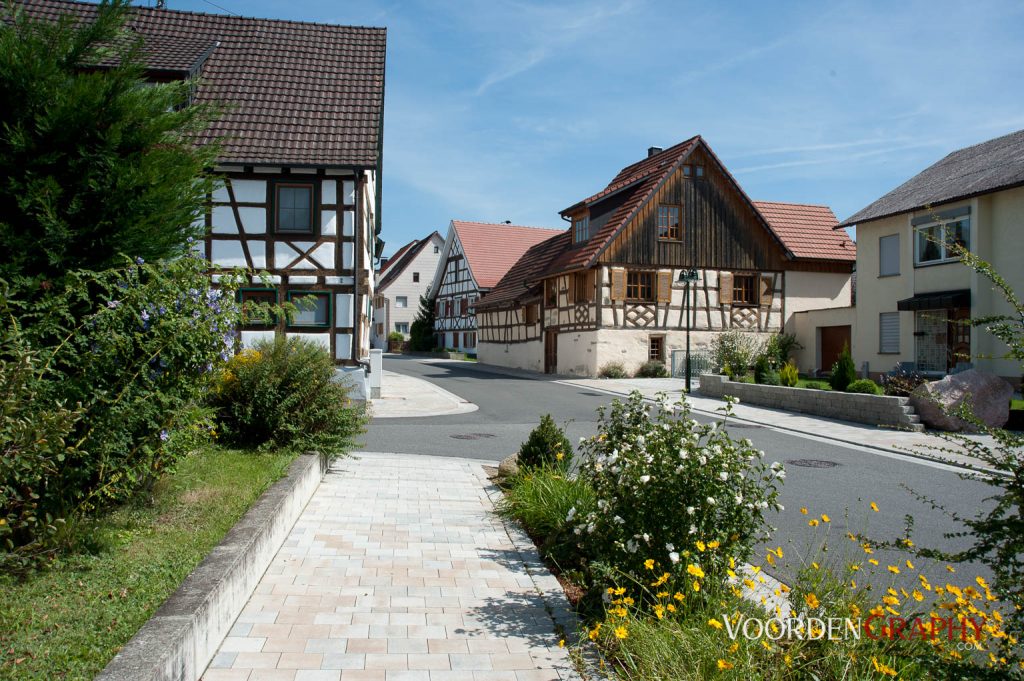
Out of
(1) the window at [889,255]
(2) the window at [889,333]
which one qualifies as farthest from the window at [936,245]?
(2) the window at [889,333]

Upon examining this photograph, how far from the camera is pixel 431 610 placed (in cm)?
482

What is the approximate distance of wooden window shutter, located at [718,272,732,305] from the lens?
3098 cm

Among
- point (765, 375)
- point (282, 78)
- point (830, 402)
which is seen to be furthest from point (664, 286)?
point (282, 78)

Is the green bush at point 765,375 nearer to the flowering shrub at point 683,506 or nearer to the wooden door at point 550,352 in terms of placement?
the wooden door at point 550,352

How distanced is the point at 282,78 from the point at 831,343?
72.6 ft

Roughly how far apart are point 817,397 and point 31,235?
16131mm

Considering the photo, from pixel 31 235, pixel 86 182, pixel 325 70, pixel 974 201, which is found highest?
pixel 325 70

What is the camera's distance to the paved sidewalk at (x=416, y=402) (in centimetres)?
1739

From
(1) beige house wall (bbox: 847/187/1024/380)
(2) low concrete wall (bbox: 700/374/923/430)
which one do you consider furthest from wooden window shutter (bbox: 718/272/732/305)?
(2) low concrete wall (bbox: 700/374/923/430)

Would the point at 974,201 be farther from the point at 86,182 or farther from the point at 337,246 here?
the point at 86,182

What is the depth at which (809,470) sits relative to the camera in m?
10.5

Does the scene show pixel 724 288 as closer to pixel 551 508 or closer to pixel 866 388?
pixel 866 388

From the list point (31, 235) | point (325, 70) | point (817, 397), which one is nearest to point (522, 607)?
point (31, 235)

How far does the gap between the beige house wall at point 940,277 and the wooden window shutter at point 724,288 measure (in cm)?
516
